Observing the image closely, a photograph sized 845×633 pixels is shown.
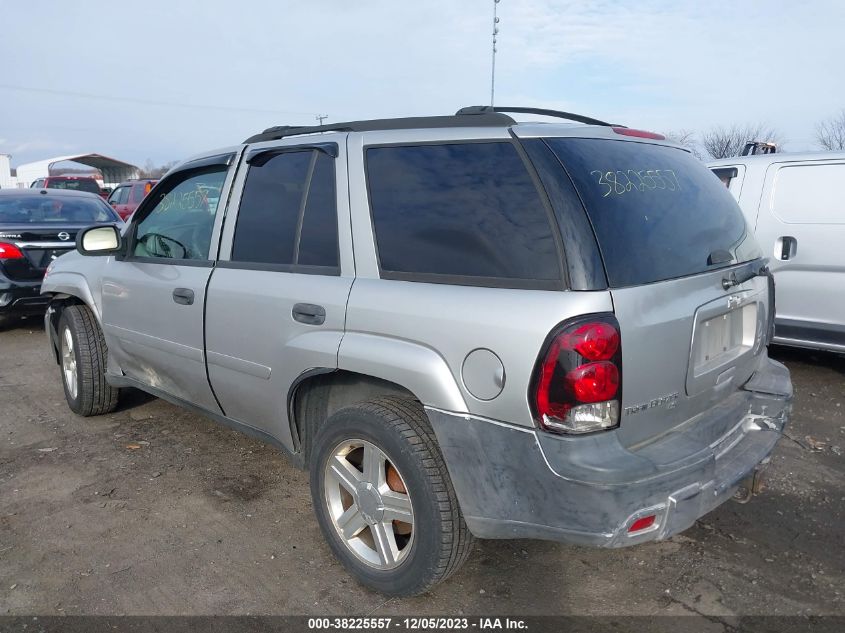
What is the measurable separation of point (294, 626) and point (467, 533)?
0.78 m

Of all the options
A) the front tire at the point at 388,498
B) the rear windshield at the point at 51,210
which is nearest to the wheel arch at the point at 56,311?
the front tire at the point at 388,498

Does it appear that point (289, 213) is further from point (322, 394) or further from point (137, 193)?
point (137, 193)

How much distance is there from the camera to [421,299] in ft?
8.13

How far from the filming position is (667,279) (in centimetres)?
241

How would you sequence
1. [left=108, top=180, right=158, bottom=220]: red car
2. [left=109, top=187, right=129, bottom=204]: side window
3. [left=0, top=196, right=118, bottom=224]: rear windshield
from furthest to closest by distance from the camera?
[left=109, top=187, right=129, bottom=204]: side window < [left=108, top=180, right=158, bottom=220]: red car < [left=0, top=196, right=118, bottom=224]: rear windshield

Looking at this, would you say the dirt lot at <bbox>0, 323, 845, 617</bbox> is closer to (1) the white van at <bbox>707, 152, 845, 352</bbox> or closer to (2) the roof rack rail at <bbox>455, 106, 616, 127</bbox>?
(1) the white van at <bbox>707, 152, 845, 352</bbox>

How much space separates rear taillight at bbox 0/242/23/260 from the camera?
7.24m

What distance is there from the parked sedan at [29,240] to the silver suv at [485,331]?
4945 millimetres

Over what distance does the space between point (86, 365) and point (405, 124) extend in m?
3.09

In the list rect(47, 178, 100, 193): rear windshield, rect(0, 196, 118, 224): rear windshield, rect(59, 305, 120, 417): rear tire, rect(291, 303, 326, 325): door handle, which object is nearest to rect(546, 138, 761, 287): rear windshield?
rect(291, 303, 326, 325): door handle

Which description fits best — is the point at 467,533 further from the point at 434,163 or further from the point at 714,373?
the point at 434,163

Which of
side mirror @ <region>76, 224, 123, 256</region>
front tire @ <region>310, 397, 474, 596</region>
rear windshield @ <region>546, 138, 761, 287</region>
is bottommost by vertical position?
front tire @ <region>310, 397, 474, 596</region>

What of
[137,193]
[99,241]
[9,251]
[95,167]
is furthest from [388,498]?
[95,167]

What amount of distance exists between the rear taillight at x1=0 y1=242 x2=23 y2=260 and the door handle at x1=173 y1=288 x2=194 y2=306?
15.8 feet
